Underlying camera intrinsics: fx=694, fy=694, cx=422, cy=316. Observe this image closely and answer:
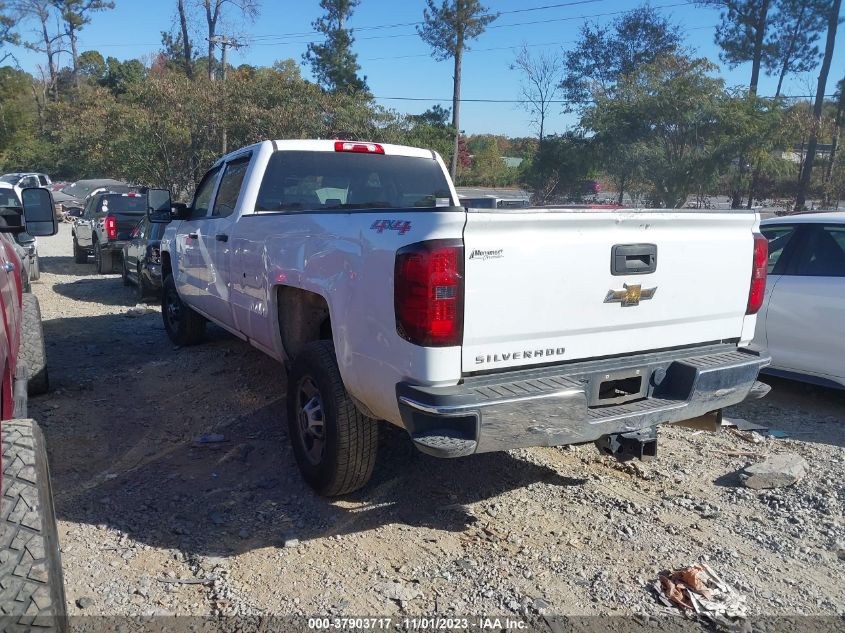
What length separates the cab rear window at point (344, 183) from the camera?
5242 millimetres

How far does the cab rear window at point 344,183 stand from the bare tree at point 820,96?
19.5 meters

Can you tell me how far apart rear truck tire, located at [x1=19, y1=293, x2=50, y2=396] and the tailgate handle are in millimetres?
4359

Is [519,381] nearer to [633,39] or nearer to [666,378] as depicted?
[666,378]

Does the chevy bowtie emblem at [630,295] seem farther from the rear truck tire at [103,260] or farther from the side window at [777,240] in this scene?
the rear truck tire at [103,260]

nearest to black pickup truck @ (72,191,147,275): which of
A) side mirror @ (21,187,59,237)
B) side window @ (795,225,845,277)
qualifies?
side mirror @ (21,187,59,237)

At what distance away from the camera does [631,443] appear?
11.1 feet

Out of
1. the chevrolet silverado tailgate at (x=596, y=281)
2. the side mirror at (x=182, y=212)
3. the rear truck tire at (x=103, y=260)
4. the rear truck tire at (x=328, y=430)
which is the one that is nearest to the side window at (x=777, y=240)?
the chevrolet silverado tailgate at (x=596, y=281)

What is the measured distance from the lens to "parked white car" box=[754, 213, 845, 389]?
213 inches

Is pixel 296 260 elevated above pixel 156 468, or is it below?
above

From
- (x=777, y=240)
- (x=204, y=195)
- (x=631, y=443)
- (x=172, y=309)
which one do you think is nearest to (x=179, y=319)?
(x=172, y=309)

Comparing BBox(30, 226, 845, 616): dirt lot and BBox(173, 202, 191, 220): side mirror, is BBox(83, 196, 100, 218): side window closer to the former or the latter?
BBox(173, 202, 191, 220): side mirror

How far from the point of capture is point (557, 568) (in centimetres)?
330

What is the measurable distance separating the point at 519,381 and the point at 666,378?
91cm

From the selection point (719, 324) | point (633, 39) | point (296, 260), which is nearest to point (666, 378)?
point (719, 324)
